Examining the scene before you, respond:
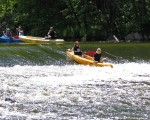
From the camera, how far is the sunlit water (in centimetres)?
1373

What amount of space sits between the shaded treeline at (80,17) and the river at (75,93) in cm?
2714

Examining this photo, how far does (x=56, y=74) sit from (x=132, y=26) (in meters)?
29.4

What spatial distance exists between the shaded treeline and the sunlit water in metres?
27.2

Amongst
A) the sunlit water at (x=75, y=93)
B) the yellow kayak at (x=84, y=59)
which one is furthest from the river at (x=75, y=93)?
the yellow kayak at (x=84, y=59)

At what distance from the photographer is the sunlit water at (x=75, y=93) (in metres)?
13.7

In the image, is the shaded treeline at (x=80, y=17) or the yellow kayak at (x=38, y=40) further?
the shaded treeline at (x=80, y=17)

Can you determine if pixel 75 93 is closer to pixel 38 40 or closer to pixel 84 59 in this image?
pixel 84 59

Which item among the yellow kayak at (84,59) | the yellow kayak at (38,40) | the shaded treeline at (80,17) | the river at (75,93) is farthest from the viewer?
the shaded treeline at (80,17)

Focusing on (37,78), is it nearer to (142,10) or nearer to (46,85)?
(46,85)

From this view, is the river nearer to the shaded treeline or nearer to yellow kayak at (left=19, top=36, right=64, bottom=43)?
yellow kayak at (left=19, top=36, right=64, bottom=43)

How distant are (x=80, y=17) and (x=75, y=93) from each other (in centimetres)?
3897

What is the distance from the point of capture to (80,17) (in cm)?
5562

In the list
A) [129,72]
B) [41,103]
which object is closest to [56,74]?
[129,72]

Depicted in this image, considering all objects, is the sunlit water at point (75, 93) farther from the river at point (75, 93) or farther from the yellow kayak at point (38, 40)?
the yellow kayak at point (38, 40)
